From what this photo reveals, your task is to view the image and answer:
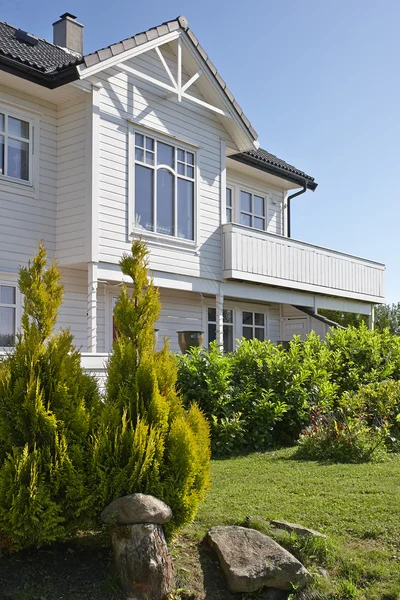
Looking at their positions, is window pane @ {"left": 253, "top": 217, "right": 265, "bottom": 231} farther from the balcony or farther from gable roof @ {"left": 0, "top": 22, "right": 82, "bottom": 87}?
→ gable roof @ {"left": 0, "top": 22, "right": 82, "bottom": 87}

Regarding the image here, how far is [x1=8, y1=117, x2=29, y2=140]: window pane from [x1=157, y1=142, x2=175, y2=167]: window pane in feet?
9.43

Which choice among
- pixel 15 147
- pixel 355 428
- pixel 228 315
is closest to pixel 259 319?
pixel 228 315

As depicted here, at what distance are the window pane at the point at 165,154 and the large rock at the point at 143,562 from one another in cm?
1046

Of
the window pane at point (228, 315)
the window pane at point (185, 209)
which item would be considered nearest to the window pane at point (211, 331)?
the window pane at point (228, 315)

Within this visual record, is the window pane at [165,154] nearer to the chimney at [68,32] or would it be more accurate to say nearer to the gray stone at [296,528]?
the chimney at [68,32]

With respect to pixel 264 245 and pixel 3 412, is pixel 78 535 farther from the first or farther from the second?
pixel 264 245

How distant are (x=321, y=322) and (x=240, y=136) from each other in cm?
677

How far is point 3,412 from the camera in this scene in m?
5.12

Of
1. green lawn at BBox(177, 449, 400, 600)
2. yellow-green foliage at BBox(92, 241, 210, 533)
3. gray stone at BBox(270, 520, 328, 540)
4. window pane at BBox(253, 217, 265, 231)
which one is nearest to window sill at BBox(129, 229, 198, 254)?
window pane at BBox(253, 217, 265, 231)

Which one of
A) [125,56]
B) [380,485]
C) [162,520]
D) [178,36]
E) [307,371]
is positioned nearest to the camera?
[162,520]

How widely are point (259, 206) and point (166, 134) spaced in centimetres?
629

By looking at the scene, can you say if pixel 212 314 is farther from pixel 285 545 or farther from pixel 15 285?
pixel 285 545

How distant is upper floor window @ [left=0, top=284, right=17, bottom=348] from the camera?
12.1 m

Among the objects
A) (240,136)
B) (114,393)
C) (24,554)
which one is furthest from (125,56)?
(24,554)
